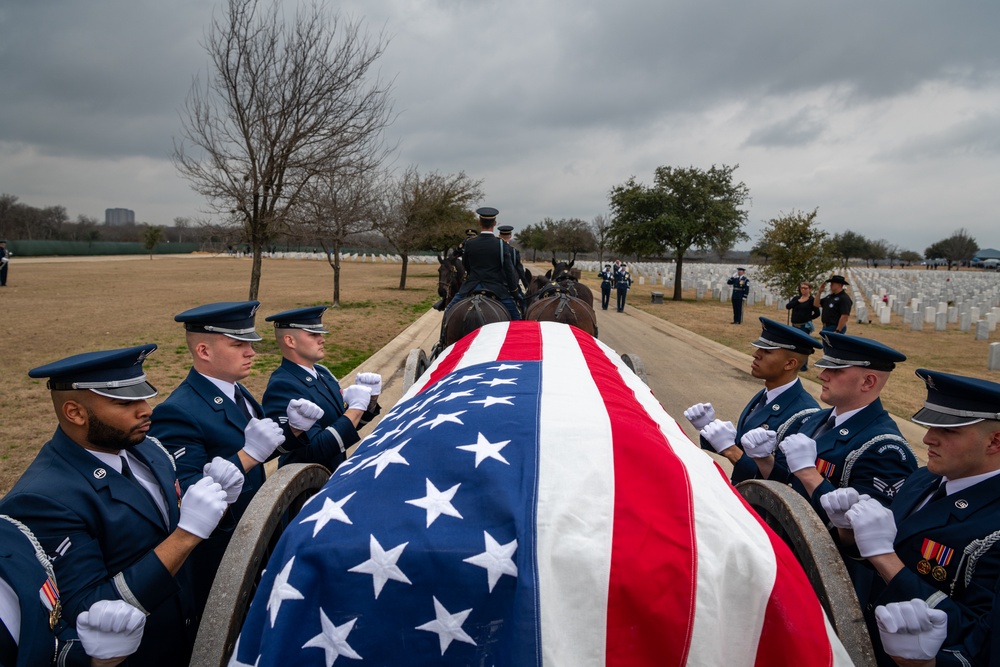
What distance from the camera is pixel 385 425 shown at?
8.82 ft

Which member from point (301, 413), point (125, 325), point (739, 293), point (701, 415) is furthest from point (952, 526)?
point (739, 293)

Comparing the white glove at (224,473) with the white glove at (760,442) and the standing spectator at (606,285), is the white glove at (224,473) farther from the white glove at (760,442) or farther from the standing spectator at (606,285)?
the standing spectator at (606,285)

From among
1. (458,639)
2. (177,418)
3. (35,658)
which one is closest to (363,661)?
(458,639)

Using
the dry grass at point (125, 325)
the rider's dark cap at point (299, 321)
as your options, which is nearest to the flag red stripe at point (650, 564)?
the rider's dark cap at point (299, 321)

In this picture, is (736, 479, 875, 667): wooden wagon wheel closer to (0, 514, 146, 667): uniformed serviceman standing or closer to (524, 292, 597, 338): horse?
(0, 514, 146, 667): uniformed serviceman standing

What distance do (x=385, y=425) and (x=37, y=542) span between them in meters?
1.34

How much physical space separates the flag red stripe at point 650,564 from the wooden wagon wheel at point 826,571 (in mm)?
560

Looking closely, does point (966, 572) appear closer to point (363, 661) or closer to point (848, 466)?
point (848, 466)

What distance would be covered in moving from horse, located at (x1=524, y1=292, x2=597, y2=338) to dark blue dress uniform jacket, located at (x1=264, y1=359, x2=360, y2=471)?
403 centimetres

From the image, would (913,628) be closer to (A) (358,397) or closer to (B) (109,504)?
(B) (109,504)

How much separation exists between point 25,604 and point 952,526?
275cm

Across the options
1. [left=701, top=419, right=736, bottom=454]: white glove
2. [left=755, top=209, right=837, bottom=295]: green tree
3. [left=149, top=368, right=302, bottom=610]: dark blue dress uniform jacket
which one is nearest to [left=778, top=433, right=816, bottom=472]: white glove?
[left=701, top=419, right=736, bottom=454]: white glove

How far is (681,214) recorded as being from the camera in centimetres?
2584

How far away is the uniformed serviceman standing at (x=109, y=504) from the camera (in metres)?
1.67
